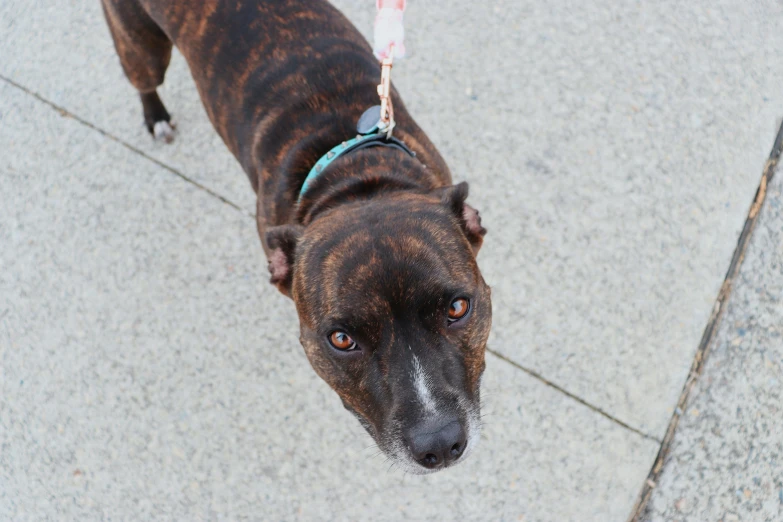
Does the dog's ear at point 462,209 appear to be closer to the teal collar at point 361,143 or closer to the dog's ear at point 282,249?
the teal collar at point 361,143

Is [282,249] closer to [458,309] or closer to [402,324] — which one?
[402,324]

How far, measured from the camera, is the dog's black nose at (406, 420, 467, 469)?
256 cm

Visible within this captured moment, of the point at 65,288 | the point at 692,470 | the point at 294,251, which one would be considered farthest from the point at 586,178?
the point at 65,288

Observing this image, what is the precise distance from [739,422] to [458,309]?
220 centimetres

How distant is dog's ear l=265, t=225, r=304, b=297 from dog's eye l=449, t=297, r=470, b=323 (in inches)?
32.4

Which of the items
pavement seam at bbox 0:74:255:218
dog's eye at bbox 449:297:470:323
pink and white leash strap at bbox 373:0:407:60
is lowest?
pavement seam at bbox 0:74:255:218

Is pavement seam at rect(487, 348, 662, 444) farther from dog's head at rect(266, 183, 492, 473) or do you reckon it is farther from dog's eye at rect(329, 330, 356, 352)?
dog's eye at rect(329, 330, 356, 352)

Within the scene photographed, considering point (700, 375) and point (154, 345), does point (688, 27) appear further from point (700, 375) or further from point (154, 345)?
point (154, 345)

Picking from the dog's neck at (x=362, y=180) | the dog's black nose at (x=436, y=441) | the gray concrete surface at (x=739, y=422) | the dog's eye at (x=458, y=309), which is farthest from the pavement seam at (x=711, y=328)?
the dog's neck at (x=362, y=180)

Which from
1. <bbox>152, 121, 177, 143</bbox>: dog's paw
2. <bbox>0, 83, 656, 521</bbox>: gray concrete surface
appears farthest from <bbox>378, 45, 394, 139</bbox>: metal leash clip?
<bbox>152, 121, 177, 143</bbox>: dog's paw

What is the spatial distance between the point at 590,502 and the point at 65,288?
3.57m

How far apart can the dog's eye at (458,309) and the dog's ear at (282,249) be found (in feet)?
2.70

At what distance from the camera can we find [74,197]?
4680mm

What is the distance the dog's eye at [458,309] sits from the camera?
8.87 feet
